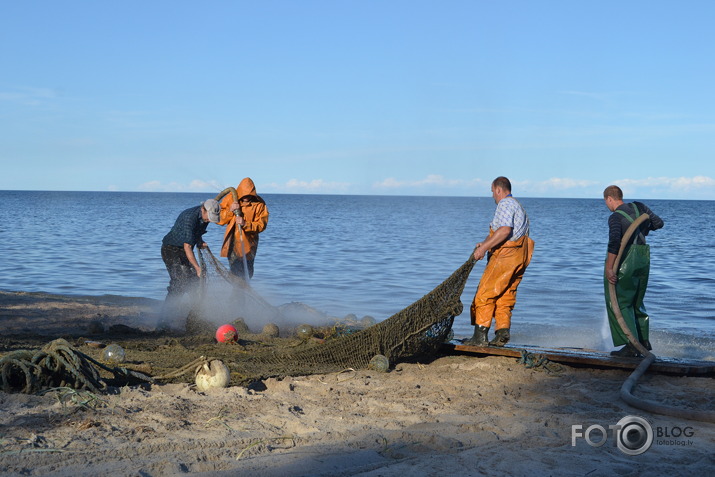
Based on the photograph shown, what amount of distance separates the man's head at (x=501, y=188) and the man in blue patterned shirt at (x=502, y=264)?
10 mm

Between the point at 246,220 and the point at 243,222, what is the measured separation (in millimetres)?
101

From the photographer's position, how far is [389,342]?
651 cm

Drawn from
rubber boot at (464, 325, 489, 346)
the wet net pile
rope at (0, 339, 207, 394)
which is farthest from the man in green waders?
rope at (0, 339, 207, 394)

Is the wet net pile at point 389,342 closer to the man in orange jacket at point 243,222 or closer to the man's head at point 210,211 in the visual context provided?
the man's head at point 210,211

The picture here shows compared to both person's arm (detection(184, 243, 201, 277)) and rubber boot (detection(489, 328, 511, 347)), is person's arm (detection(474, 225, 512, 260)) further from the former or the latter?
person's arm (detection(184, 243, 201, 277))

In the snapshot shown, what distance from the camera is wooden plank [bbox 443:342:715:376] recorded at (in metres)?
6.00

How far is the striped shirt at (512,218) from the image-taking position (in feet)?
21.9

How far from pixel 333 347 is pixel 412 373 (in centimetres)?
76

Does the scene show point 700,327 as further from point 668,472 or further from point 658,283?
point 668,472

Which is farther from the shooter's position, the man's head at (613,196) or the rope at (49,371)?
the man's head at (613,196)

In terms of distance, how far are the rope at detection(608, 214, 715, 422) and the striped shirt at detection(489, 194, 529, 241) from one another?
912 millimetres

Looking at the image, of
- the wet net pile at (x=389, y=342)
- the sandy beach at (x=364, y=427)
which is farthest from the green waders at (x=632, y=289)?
the wet net pile at (x=389, y=342)

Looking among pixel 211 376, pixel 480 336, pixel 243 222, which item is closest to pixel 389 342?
pixel 480 336

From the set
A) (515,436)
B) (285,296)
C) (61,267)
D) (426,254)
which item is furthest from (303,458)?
(426,254)
